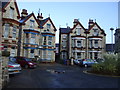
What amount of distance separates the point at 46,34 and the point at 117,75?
802 inches

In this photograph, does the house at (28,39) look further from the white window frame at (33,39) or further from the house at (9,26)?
the house at (9,26)

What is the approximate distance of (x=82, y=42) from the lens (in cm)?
3519

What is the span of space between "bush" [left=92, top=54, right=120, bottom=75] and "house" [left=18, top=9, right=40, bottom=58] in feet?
55.2

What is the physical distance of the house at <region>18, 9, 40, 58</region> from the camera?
2764cm

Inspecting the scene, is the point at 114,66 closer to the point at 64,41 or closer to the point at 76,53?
the point at 76,53

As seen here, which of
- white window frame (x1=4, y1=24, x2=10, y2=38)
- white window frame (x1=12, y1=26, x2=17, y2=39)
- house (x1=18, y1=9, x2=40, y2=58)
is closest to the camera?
white window frame (x1=4, y1=24, x2=10, y2=38)

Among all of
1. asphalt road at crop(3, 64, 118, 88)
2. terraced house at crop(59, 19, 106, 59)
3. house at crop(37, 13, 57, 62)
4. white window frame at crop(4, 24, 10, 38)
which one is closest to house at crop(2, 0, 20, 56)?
white window frame at crop(4, 24, 10, 38)

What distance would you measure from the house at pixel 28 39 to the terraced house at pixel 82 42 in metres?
9.40

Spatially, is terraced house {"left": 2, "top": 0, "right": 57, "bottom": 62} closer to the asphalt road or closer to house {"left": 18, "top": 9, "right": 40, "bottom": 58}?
house {"left": 18, "top": 9, "right": 40, "bottom": 58}

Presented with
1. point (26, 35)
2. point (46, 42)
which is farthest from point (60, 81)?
point (46, 42)

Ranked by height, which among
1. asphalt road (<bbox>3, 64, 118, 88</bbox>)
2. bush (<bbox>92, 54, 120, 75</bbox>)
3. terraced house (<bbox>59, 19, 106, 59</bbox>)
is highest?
terraced house (<bbox>59, 19, 106, 59</bbox>)

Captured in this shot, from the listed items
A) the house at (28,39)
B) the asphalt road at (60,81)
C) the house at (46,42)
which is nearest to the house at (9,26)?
the house at (28,39)

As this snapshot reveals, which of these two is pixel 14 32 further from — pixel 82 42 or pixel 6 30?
pixel 82 42

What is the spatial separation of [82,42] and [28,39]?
48.7 ft
